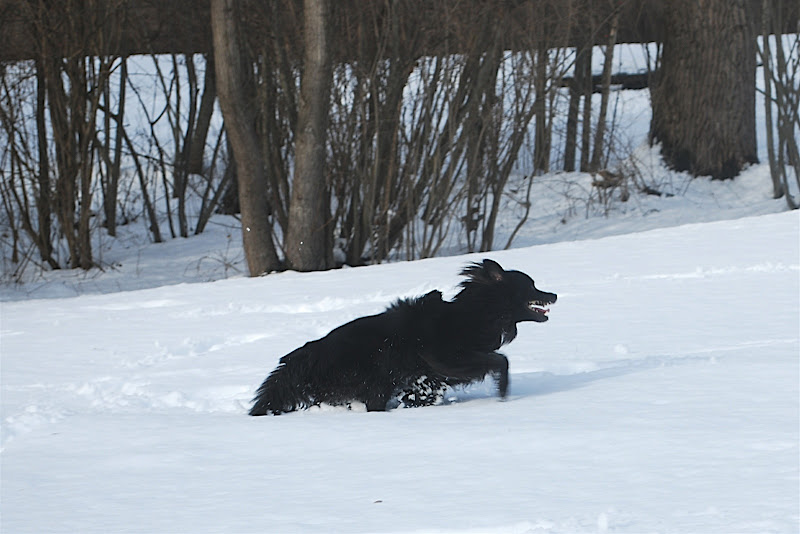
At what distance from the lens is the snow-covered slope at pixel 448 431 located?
2676 mm

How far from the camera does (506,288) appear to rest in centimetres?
458

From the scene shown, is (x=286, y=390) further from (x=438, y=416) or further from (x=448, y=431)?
(x=448, y=431)

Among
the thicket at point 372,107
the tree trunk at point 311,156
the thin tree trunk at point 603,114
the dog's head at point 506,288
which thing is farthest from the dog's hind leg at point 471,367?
the thin tree trunk at point 603,114

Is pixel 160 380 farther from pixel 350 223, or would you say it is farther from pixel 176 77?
pixel 176 77

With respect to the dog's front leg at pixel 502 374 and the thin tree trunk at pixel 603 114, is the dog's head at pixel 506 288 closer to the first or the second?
the dog's front leg at pixel 502 374

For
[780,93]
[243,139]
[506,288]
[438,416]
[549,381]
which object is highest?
[780,93]

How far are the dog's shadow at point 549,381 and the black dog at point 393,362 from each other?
7.2 inches

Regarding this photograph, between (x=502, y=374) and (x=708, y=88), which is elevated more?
(x=708, y=88)

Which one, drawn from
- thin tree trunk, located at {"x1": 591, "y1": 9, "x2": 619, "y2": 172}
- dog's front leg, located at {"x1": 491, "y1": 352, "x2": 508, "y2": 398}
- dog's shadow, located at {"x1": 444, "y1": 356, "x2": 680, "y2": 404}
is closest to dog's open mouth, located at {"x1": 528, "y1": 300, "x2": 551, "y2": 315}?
dog's shadow, located at {"x1": 444, "y1": 356, "x2": 680, "y2": 404}

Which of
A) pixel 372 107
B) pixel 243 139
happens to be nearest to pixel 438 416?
pixel 243 139

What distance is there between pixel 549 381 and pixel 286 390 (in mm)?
1260

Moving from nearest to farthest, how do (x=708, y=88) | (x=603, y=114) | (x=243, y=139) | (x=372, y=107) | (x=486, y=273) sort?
1. (x=486, y=273)
2. (x=243, y=139)
3. (x=372, y=107)
4. (x=708, y=88)
5. (x=603, y=114)

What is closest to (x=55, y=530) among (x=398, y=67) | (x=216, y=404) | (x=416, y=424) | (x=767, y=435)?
(x=416, y=424)

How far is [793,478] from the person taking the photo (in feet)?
8.87
